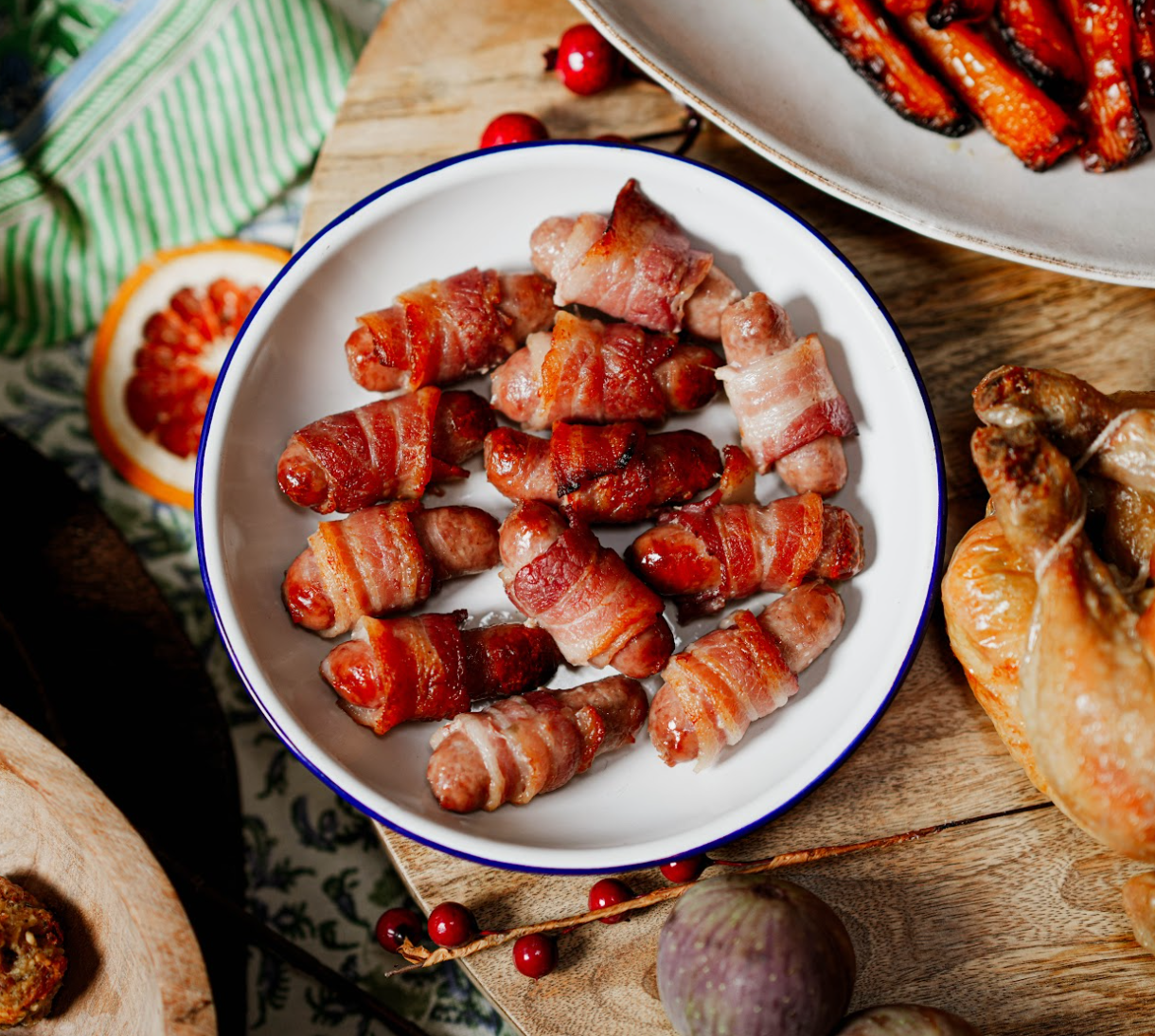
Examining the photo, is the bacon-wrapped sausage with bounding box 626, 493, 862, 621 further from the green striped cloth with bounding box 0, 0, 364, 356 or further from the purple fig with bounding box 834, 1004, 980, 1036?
the green striped cloth with bounding box 0, 0, 364, 356

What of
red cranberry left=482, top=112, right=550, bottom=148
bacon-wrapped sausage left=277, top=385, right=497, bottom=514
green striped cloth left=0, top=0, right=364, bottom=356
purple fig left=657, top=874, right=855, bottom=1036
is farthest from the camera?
green striped cloth left=0, top=0, right=364, bottom=356

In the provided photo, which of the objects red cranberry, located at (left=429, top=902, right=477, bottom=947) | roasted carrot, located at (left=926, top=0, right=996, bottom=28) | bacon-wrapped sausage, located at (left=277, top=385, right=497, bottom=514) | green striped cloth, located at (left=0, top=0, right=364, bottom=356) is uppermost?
green striped cloth, located at (left=0, top=0, right=364, bottom=356)

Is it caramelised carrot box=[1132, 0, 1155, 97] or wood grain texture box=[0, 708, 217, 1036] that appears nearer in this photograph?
wood grain texture box=[0, 708, 217, 1036]

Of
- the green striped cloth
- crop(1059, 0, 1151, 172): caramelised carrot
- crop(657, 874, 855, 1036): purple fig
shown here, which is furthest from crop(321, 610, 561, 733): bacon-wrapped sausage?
crop(1059, 0, 1151, 172): caramelised carrot

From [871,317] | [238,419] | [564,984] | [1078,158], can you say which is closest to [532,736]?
[564,984]

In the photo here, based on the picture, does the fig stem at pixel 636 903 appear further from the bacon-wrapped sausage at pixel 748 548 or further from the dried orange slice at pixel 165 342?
the dried orange slice at pixel 165 342

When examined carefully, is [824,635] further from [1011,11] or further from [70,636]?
[70,636]

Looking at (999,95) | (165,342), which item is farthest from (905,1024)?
(165,342)
